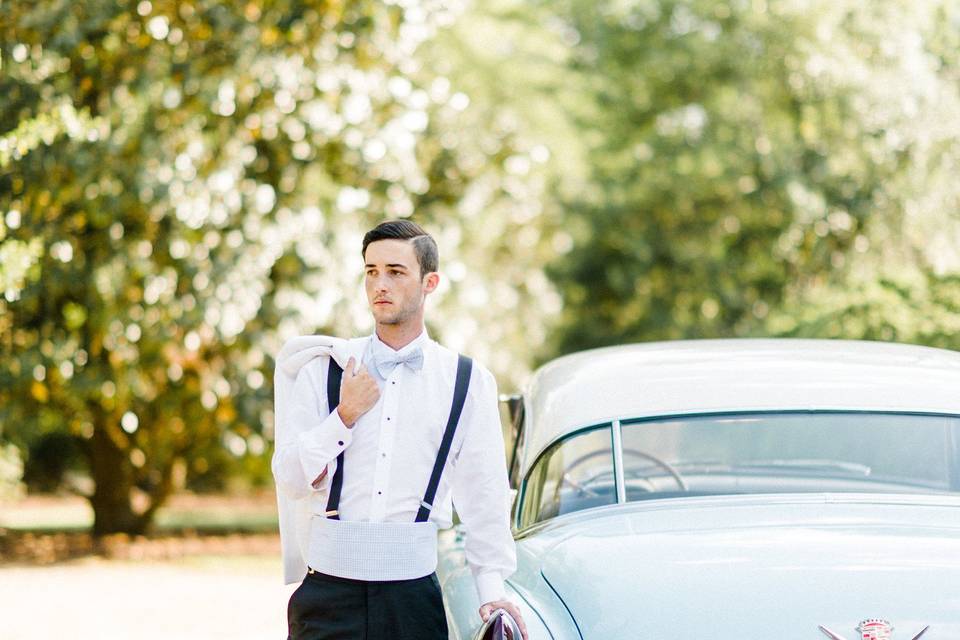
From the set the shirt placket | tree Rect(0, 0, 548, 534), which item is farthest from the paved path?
the shirt placket

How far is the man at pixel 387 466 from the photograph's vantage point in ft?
10.5

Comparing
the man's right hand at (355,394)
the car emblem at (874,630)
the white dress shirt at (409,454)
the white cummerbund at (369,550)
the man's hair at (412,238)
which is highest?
the man's hair at (412,238)

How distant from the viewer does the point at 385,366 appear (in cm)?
335

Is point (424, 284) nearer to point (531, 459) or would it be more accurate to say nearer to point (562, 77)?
point (531, 459)

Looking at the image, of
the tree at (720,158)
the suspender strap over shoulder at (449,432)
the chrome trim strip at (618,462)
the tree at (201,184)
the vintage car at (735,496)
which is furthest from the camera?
the tree at (720,158)

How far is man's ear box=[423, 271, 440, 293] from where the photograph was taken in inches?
132

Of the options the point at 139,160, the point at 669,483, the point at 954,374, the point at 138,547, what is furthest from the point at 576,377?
the point at 138,547

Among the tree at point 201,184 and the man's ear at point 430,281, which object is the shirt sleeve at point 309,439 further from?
the tree at point 201,184

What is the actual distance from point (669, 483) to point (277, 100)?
8.68 meters

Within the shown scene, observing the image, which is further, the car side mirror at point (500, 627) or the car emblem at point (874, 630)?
the car side mirror at point (500, 627)

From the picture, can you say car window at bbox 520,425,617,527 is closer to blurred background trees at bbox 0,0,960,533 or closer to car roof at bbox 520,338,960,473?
car roof at bbox 520,338,960,473

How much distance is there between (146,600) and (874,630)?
28.2ft

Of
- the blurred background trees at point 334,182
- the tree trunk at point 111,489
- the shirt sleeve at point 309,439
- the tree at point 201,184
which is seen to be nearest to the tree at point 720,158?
the blurred background trees at point 334,182

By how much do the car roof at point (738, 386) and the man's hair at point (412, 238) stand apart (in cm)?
128
